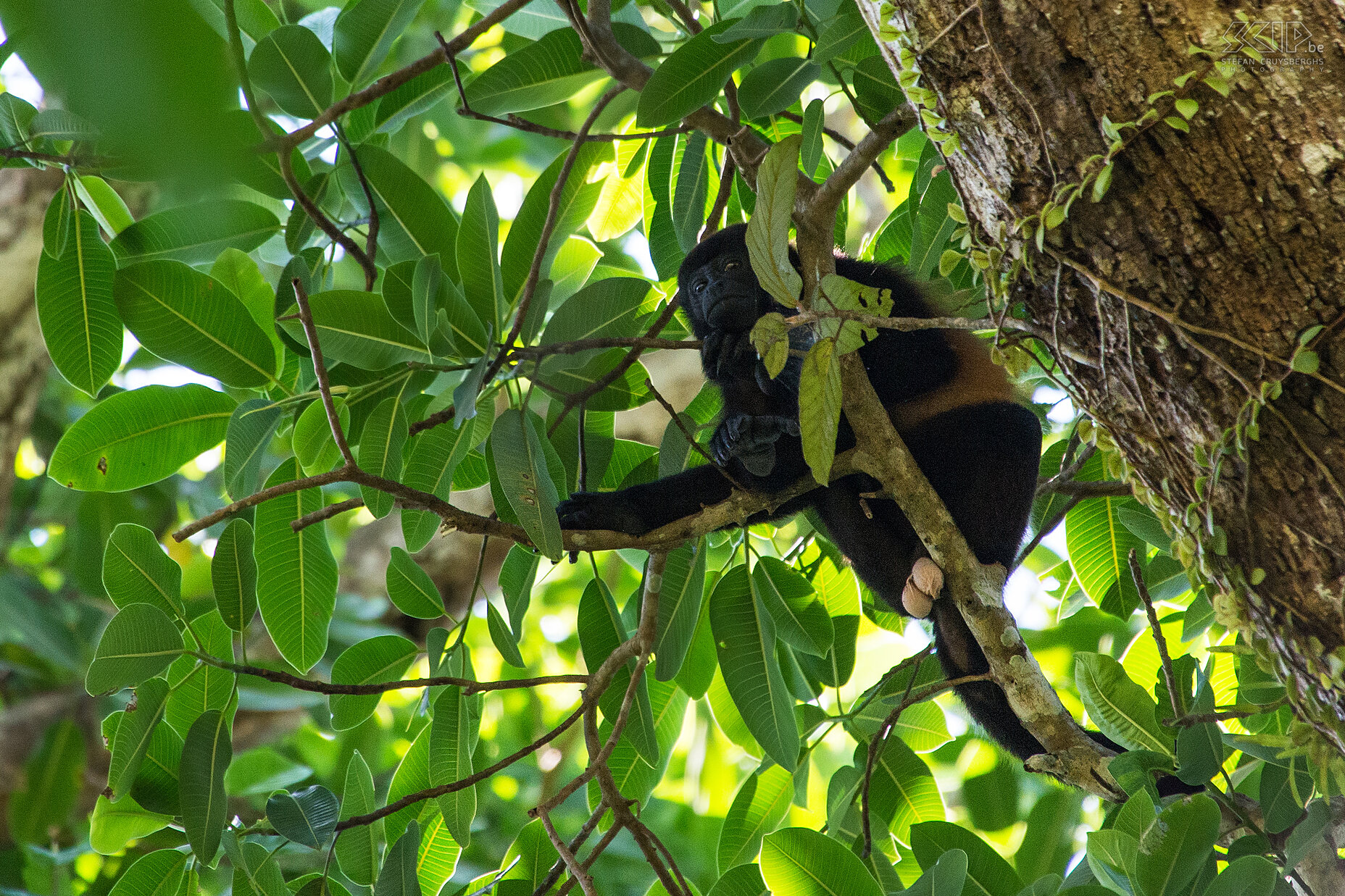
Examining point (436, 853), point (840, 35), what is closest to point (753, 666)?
point (436, 853)

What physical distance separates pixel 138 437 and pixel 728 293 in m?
1.64

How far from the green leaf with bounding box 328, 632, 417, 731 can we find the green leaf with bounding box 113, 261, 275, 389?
0.69 m

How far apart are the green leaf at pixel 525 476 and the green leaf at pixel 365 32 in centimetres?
98

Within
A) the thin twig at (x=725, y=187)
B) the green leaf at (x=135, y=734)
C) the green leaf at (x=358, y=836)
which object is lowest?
the green leaf at (x=358, y=836)

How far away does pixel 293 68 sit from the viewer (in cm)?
213

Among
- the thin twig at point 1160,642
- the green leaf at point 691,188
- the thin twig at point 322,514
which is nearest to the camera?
the thin twig at point 322,514

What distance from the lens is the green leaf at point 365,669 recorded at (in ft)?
Answer: 7.88

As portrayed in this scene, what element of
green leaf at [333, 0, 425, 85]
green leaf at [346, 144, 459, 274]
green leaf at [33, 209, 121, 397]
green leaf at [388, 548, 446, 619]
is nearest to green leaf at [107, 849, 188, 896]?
green leaf at [388, 548, 446, 619]

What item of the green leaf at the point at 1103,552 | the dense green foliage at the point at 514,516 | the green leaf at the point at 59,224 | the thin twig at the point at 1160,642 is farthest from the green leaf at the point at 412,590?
the green leaf at the point at 1103,552

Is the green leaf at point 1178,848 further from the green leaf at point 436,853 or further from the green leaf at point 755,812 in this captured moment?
the green leaf at point 436,853

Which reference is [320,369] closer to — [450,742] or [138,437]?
[138,437]

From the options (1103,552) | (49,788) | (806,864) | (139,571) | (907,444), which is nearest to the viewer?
(806,864)

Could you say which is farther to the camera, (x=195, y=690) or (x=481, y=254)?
(x=195, y=690)

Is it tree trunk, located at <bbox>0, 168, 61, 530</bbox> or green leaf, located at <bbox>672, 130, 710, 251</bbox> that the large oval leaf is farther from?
tree trunk, located at <bbox>0, 168, 61, 530</bbox>
